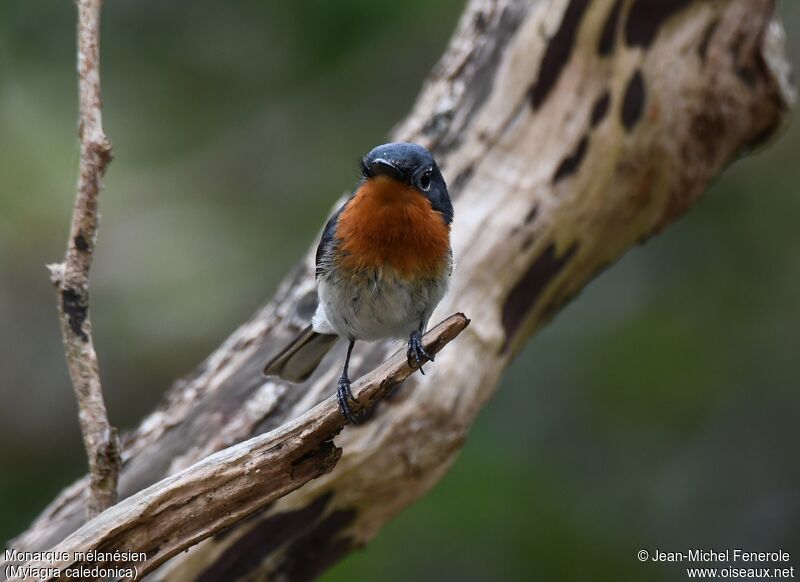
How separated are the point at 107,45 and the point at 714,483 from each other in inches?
209

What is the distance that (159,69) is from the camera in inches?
289

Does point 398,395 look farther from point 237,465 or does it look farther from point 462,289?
point 237,465

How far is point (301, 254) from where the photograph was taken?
23.9 feet

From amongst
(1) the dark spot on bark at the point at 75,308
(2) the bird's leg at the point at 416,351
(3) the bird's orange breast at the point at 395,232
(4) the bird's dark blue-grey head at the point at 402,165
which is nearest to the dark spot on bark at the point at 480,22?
(4) the bird's dark blue-grey head at the point at 402,165

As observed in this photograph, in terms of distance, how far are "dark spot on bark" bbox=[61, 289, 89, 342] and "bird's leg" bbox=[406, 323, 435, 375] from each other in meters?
1.08

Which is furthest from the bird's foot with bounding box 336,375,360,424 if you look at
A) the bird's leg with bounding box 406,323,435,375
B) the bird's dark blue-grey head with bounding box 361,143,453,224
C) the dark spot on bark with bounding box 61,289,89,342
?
the dark spot on bark with bounding box 61,289,89,342

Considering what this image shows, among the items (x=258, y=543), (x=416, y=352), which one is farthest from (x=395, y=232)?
(x=258, y=543)

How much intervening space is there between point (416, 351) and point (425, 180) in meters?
0.66

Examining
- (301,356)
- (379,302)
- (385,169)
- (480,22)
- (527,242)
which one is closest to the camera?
(385,169)

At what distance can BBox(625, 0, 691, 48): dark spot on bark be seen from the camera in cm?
463

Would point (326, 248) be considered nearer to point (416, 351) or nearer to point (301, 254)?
point (416, 351)

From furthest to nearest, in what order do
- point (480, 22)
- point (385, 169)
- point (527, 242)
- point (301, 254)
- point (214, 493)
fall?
point (301, 254), point (480, 22), point (527, 242), point (385, 169), point (214, 493)

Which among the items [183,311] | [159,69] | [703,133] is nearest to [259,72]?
[159,69]

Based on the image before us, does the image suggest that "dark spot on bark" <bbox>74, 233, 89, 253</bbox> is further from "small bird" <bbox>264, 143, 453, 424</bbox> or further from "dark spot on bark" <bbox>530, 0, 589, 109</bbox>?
"dark spot on bark" <bbox>530, 0, 589, 109</bbox>
